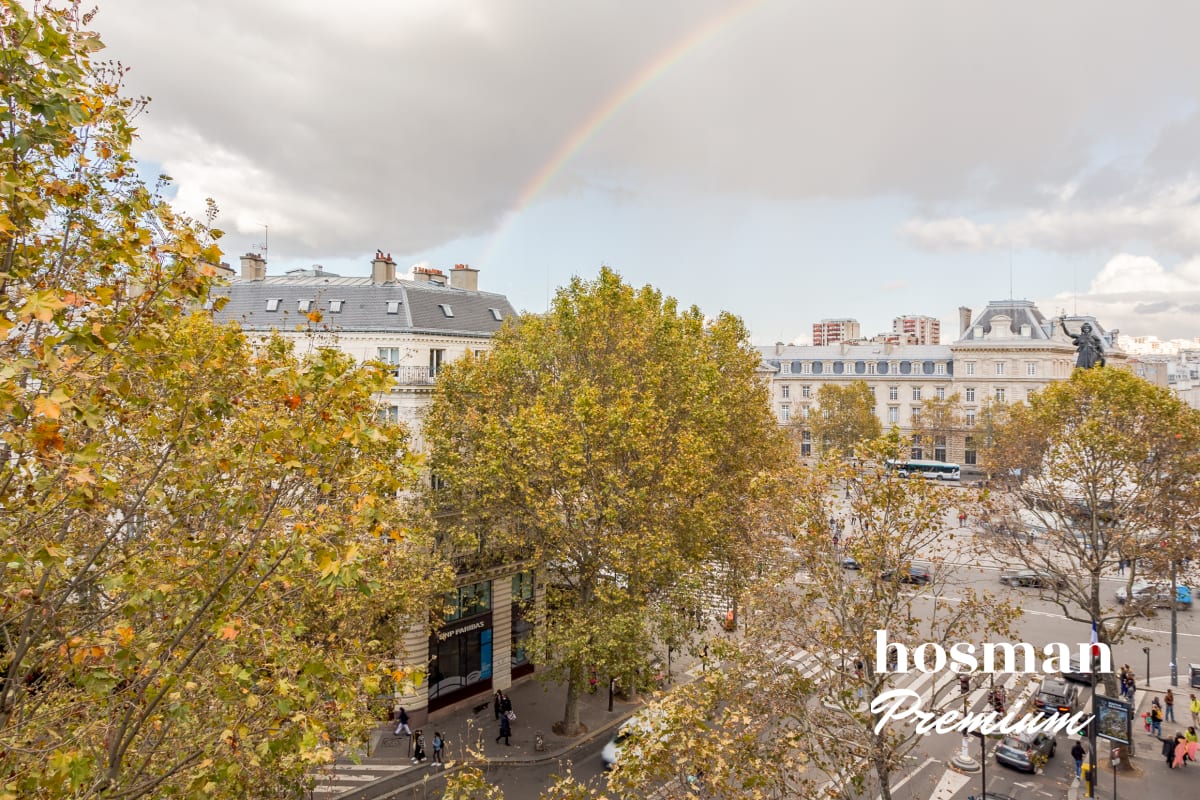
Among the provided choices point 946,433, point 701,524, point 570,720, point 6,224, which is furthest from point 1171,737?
point 946,433

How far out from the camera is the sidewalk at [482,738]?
22984 mm

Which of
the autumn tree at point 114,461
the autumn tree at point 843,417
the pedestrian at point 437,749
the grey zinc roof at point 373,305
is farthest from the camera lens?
the autumn tree at point 843,417

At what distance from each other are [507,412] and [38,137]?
2071cm

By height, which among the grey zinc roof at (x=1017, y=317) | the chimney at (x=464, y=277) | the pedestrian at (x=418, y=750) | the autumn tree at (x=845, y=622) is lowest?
the pedestrian at (x=418, y=750)

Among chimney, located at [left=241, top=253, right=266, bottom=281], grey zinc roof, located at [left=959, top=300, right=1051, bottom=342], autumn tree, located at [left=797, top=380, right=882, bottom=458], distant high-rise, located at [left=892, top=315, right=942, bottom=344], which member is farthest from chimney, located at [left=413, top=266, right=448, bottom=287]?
distant high-rise, located at [left=892, top=315, right=942, bottom=344]

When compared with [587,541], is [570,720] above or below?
below

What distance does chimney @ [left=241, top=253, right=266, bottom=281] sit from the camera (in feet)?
151

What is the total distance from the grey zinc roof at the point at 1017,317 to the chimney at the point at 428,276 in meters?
69.1

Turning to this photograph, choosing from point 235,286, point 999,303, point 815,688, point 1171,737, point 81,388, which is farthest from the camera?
point 999,303

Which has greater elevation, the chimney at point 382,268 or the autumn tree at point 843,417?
the chimney at point 382,268

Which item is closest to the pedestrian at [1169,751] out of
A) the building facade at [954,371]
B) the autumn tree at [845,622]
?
the autumn tree at [845,622]

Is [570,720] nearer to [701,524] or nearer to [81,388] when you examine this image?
[701,524]

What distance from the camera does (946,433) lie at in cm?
8650

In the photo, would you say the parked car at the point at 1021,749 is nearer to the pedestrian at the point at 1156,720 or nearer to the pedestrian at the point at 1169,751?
the pedestrian at the point at 1169,751
